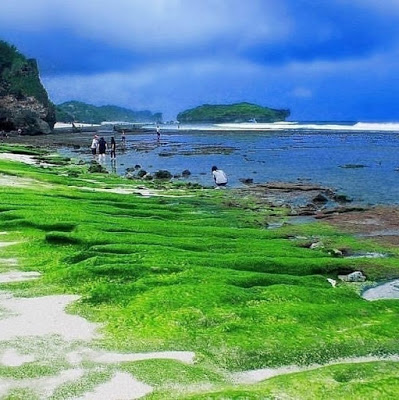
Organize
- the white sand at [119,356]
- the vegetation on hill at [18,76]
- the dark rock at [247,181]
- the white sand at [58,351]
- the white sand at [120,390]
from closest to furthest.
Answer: the white sand at [120,390] → the white sand at [58,351] → the white sand at [119,356] → the dark rock at [247,181] → the vegetation on hill at [18,76]

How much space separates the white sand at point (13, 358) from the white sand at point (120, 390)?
164 centimetres

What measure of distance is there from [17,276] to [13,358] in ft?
17.4

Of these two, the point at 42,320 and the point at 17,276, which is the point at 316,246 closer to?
the point at 17,276

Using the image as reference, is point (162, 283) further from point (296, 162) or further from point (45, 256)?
point (296, 162)

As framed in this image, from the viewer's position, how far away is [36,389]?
862 cm

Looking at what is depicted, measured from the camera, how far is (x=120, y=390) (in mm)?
8648

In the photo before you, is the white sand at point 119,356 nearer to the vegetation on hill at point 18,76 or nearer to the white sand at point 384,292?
the white sand at point 384,292

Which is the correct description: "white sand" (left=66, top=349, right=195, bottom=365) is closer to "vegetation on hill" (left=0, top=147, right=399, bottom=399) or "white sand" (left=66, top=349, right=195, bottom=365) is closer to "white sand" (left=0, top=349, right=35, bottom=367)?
"vegetation on hill" (left=0, top=147, right=399, bottom=399)

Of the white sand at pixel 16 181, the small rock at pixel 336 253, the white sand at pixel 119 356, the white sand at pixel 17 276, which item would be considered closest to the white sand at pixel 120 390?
the white sand at pixel 119 356

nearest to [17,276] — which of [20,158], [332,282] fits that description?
[332,282]

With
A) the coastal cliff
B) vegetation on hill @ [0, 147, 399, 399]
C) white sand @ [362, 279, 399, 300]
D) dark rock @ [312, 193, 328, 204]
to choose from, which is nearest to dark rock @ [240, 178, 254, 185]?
dark rock @ [312, 193, 328, 204]

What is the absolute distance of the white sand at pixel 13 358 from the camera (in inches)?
374

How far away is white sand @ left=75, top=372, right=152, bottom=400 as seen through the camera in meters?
8.43

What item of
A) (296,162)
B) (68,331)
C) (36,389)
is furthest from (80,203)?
(296,162)
